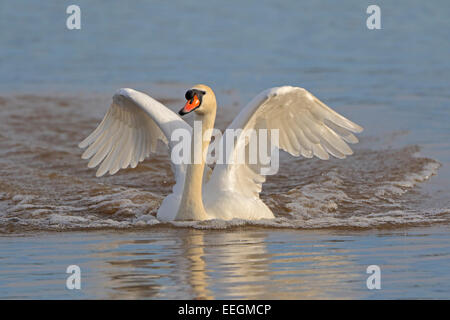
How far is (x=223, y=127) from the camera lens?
16391 mm

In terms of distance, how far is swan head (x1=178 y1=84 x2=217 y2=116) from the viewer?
348 inches

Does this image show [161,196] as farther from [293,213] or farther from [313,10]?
[313,10]

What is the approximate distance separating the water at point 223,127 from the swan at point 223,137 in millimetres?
248

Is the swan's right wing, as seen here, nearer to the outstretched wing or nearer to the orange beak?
the outstretched wing

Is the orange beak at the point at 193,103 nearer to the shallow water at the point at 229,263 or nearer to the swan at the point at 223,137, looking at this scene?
the swan at the point at 223,137

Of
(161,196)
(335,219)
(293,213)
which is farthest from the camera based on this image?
(161,196)

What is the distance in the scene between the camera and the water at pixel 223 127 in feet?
24.8

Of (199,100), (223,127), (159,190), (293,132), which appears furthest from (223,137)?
(223,127)

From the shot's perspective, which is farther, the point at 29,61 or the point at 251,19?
the point at 251,19

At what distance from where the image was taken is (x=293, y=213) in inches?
430

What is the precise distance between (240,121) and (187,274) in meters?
2.35

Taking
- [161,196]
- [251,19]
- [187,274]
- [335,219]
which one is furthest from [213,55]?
[187,274]

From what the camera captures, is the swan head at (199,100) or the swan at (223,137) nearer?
the swan head at (199,100)

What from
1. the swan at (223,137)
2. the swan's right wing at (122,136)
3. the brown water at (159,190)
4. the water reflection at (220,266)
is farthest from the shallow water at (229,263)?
the swan's right wing at (122,136)
